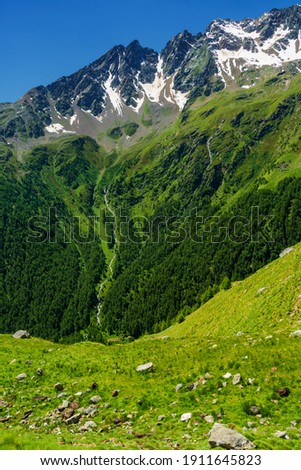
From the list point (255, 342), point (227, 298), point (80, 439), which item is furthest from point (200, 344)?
point (227, 298)

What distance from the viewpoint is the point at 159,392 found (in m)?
24.2

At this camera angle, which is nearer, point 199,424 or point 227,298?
point 199,424

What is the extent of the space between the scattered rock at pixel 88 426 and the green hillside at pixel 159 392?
30cm

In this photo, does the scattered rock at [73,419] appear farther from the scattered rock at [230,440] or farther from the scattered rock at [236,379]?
the scattered rock at [236,379]

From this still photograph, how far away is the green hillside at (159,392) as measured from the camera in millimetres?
18109

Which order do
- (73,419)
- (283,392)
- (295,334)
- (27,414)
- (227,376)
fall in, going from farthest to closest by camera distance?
(295,334) → (27,414) → (227,376) → (73,419) → (283,392)

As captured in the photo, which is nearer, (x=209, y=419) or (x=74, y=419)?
(x=209, y=419)

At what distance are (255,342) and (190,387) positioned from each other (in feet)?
26.1

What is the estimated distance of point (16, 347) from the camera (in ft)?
143

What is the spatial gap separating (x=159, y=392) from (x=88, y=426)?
214 inches

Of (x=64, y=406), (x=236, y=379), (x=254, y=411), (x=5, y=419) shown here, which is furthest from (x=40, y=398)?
(x=254, y=411)

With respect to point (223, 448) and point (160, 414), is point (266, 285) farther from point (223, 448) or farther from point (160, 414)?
point (223, 448)

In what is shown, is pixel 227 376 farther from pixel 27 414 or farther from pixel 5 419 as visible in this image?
pixel 5 419

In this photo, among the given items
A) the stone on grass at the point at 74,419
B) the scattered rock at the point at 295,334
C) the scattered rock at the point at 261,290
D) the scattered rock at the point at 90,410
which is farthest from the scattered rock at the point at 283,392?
the scattered rock at the point at 261,290
